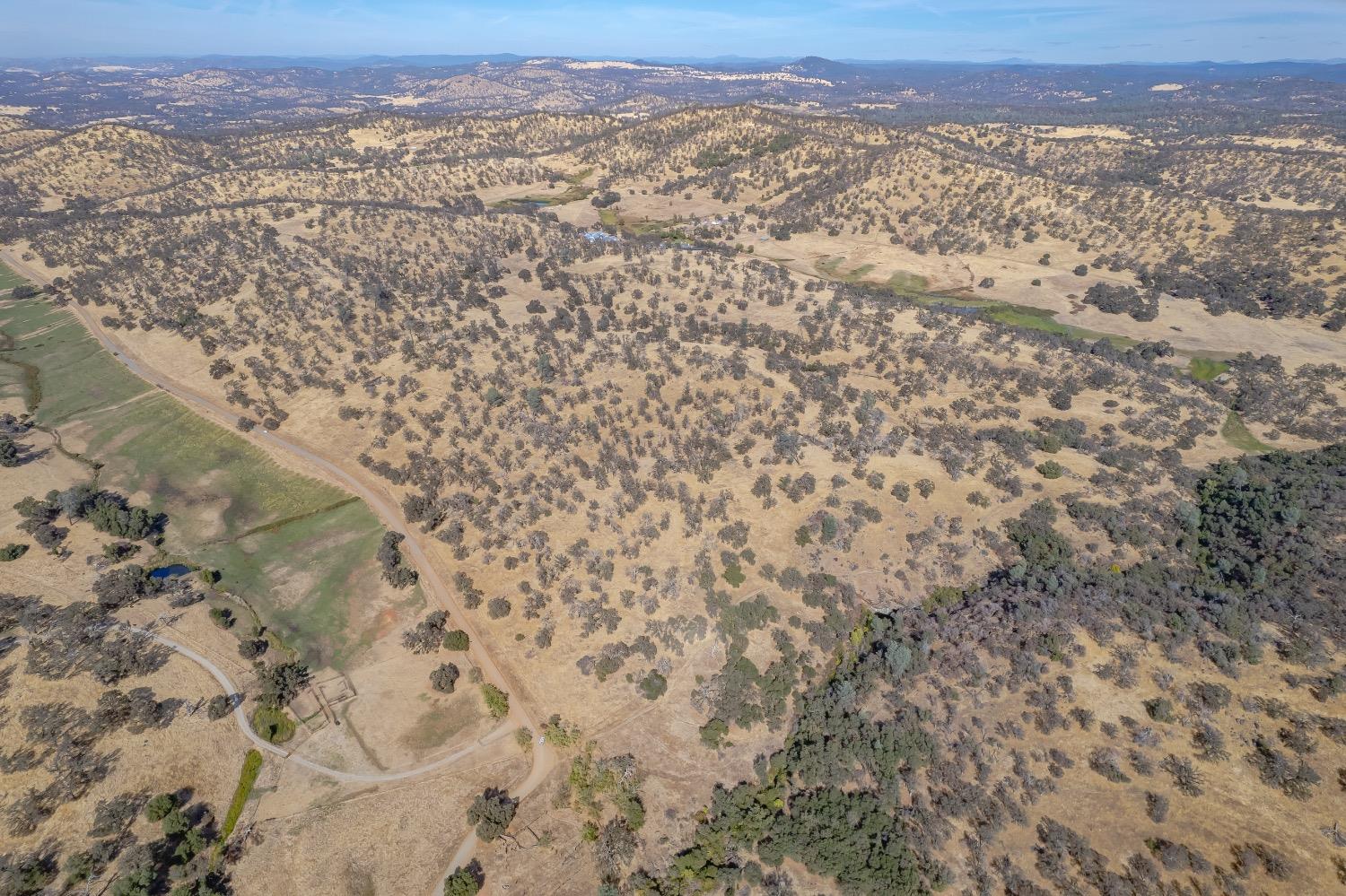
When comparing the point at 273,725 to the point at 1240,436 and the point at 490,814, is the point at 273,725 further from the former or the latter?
the point at 1240,436

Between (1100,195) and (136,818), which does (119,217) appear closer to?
(136,818)

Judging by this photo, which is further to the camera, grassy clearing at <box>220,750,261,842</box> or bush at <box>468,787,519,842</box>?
grassy clearing at <box>220,750,261,842</box>

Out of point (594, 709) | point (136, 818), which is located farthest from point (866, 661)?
point (136, 818)

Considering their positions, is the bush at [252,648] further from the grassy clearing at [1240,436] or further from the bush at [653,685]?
the grassy clearing at [1240,436]

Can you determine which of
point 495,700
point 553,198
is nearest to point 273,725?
point 495,700

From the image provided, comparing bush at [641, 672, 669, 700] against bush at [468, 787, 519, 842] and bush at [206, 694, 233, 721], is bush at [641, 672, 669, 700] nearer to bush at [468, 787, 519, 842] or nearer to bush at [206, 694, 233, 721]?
bush at [468, 787, 519, 842]

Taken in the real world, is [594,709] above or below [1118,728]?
below

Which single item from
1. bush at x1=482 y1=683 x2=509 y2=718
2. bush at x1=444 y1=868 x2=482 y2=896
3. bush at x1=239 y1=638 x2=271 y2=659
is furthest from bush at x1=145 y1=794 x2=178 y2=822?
bush at x1=482 y1=683 x2=509 y2=718
